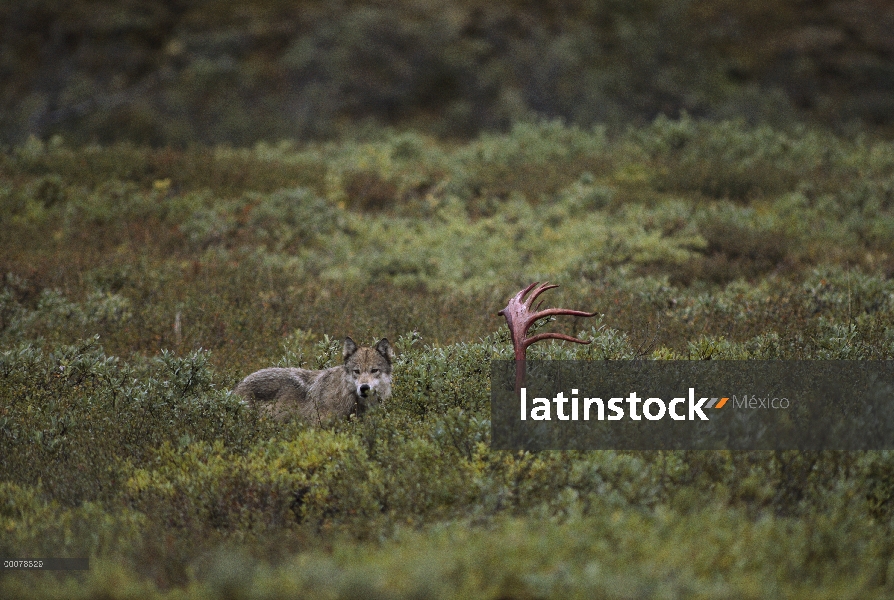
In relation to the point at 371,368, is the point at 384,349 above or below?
above

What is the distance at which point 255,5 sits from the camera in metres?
48.3

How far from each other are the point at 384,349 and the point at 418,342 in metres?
2.32

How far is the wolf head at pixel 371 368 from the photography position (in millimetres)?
8016

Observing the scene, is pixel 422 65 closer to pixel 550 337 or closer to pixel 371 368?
pixel 371 368

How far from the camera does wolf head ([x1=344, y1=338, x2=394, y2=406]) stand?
26.3 feet

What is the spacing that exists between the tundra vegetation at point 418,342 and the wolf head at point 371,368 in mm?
180

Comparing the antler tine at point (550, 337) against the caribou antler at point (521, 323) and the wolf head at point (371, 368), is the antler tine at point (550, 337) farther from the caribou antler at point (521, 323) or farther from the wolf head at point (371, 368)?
the wolf head at point (371, 368)

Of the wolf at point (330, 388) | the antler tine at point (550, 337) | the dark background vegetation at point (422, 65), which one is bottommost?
the wolf at point (330, 388)

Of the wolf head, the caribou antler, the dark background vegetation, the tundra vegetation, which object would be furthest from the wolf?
the dark background vegetation

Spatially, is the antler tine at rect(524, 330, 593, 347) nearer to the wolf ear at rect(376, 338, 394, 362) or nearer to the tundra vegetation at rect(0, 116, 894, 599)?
the tundra vegetation at rect(0, 116, 894, 599)

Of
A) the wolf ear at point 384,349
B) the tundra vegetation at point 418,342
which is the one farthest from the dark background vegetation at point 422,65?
the wolf ear at point 384,349

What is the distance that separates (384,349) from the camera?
26.9ft

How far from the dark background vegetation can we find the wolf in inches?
792

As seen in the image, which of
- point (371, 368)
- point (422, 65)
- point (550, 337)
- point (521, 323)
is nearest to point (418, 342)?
point (371, 368)
